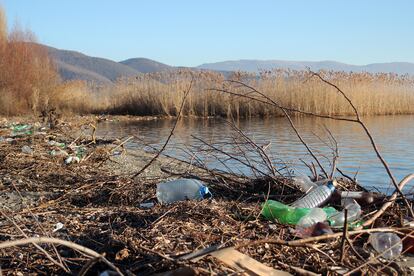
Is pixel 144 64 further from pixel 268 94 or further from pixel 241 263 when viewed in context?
pixel 241 263

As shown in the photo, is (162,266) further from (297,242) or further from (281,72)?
(281,72)

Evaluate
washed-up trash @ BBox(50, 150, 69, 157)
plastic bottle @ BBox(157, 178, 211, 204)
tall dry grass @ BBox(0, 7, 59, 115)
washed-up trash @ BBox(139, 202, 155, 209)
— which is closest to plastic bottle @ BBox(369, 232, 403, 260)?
plastic bottle @ BBox(157, 178, 211, 204)

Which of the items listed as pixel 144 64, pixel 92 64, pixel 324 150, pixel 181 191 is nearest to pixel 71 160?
pixel 181 191

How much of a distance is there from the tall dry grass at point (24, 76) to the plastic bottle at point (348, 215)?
2024cm

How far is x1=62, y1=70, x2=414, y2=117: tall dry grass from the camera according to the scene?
1922 cm

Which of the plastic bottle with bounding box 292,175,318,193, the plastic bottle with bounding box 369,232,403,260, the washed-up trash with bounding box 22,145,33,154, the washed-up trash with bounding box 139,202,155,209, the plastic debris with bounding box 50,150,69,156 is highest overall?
the plastic bottle with bounding box 292,175,318,193

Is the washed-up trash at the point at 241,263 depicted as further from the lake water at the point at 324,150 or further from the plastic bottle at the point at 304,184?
the lake water at the point at 324,150

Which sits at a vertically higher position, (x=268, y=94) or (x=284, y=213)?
(x=284, y=213)

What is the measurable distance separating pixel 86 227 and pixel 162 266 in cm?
106

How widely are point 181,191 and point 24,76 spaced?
68.4 feet

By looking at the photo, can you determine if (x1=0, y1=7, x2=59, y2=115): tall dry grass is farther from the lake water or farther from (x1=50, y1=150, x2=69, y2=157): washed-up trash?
(x1=50, y1=150, x2=69, y2=157): washed-up trash

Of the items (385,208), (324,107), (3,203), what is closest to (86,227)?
(3,203)

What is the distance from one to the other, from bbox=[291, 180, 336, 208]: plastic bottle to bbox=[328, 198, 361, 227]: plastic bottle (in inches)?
5.5

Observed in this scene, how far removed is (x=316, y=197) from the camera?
12.0ft
